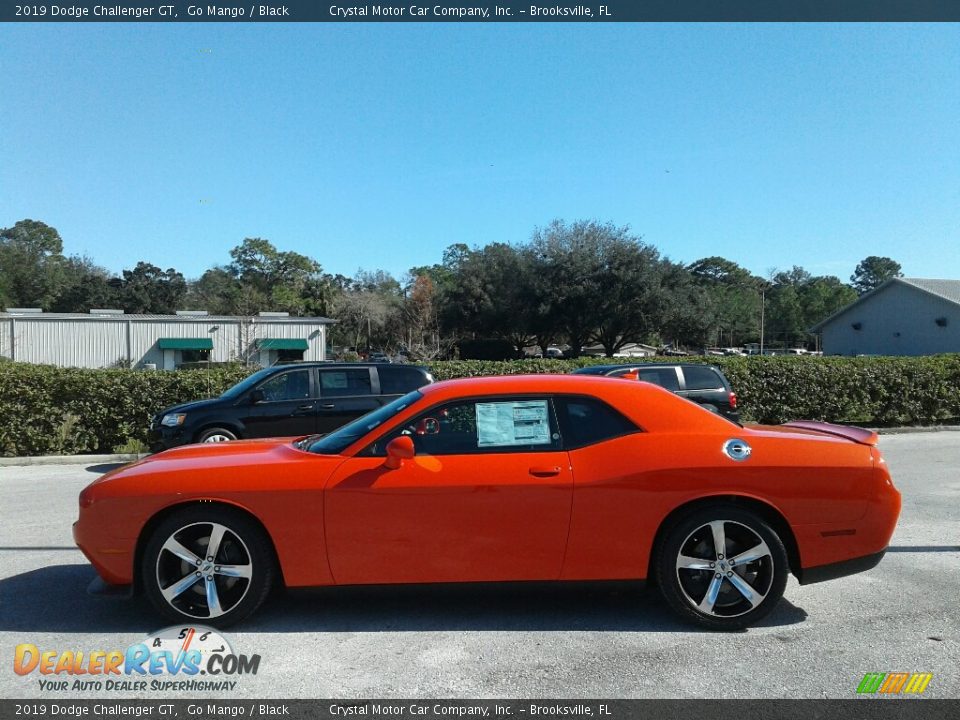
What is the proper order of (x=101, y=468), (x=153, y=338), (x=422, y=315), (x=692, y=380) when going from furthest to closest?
(x=422, y=315)
(x=153, y=338)
(x=692, y=380)
(x=101, y=468)

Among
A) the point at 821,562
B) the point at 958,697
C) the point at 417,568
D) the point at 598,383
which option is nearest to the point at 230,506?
the point at 417,568

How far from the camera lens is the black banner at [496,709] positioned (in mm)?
3182

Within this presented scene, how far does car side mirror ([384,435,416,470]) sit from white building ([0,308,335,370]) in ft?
129

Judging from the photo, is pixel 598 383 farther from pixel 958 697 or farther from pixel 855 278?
pixel 855 278

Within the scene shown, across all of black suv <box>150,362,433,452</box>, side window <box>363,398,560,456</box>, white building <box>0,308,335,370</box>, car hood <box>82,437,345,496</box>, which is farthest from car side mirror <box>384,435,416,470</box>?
white building <box>0,308,335,370</box>

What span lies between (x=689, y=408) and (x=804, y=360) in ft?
43.8

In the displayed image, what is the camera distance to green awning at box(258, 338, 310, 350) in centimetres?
4641

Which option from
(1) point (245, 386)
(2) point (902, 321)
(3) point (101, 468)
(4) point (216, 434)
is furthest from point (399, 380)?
(2) point (902, 321)

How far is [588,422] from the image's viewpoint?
4.29 meters

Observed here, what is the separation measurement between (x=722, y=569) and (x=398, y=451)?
201cm

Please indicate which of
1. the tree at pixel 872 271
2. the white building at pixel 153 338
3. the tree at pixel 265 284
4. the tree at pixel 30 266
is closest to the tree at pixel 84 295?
the tree at pixel 30 266

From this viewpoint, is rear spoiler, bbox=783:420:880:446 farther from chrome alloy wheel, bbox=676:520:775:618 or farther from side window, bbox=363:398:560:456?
side window, bbox=363:398:560:456

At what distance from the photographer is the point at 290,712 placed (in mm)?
3240

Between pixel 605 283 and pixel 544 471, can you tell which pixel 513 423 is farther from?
pixel 605 283
